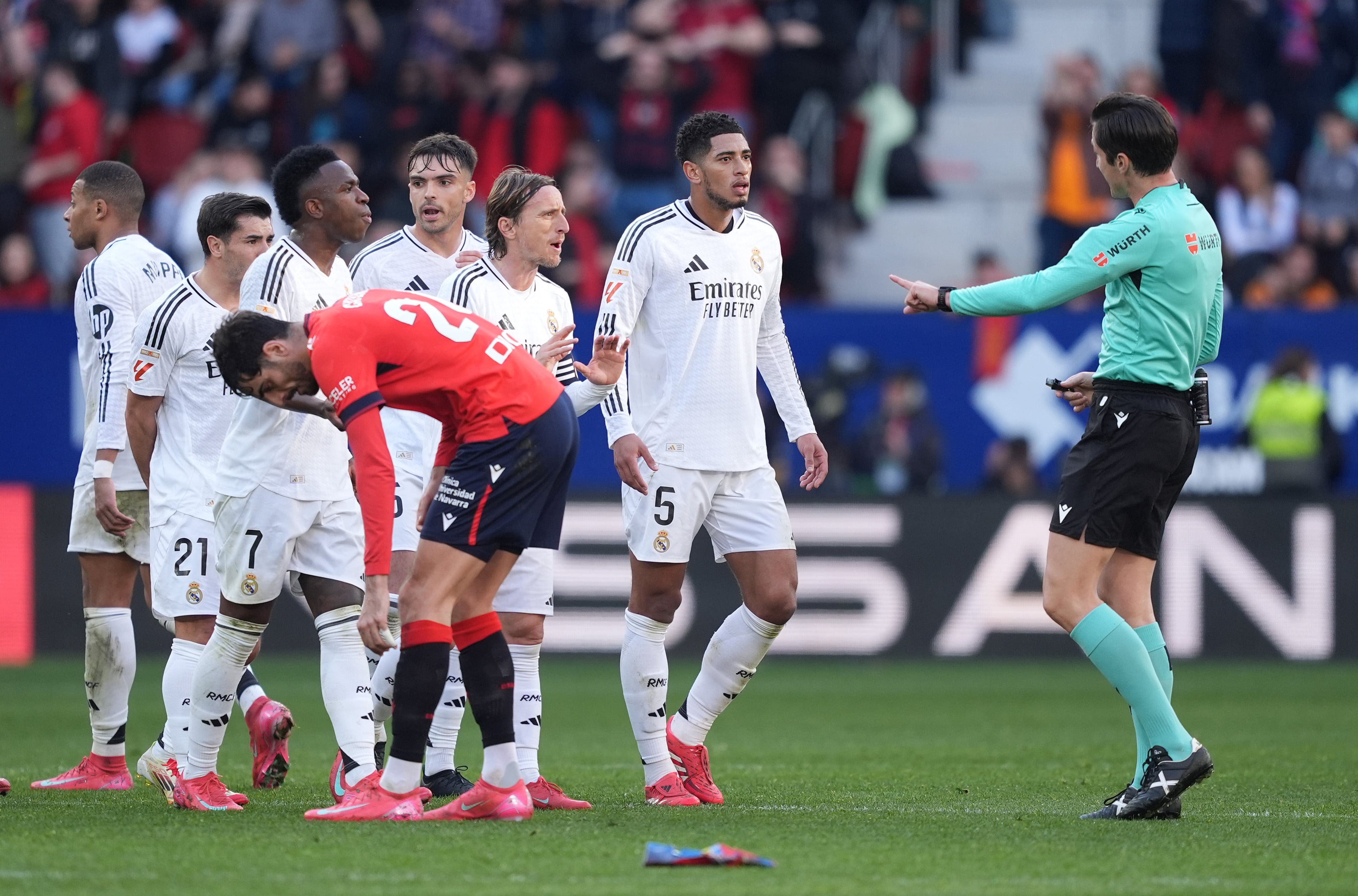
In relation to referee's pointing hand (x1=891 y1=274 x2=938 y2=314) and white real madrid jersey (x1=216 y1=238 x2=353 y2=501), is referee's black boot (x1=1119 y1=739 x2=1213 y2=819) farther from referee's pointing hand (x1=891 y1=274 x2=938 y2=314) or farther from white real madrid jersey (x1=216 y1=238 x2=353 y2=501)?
white real madrid jersey (x1=216 y1=238 x2=353 y2=501)

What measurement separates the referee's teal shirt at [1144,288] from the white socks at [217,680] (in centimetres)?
288

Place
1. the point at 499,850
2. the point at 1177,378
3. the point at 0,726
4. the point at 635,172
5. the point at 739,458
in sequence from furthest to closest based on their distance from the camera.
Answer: the point at 635,172
the point at 0,726
the point at 739,458
the point at 1177,378
the point at 499,850

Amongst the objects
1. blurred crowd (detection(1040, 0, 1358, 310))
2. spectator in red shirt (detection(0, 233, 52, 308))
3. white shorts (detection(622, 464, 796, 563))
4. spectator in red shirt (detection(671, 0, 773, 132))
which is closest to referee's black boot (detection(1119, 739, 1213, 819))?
white shorts (detection(622, 464, 796, 563))

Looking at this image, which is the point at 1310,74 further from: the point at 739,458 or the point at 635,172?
the point at 739,458

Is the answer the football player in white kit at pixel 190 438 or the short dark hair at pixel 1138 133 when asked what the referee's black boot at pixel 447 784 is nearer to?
the football player in white kit at pixel 190 438

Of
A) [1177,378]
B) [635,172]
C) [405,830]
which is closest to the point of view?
[405,830]

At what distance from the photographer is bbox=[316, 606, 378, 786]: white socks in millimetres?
6867

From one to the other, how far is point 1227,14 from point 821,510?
777 cm

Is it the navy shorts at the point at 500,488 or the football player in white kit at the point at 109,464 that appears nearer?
the navy shorts at the point at 500,488

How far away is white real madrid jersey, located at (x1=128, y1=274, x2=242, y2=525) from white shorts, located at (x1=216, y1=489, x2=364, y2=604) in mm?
502

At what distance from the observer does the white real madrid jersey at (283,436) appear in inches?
272

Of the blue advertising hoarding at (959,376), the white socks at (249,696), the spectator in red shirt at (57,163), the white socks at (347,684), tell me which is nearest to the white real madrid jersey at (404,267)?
the white socks at (347,684)

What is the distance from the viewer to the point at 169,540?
24.5ft

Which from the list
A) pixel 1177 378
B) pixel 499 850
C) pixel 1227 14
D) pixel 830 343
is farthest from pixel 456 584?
pixel 1227 14
